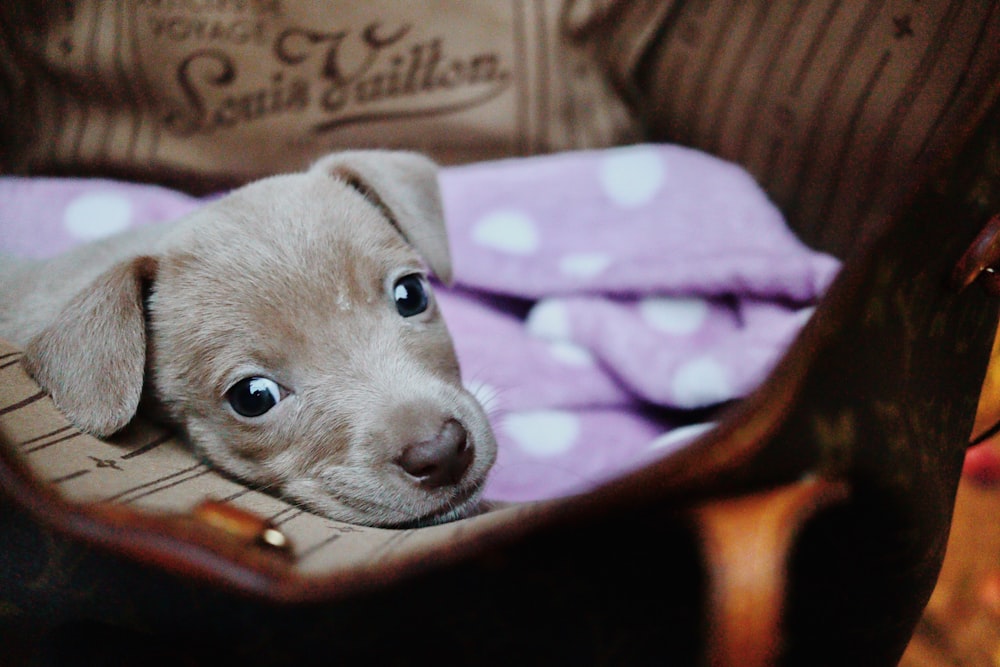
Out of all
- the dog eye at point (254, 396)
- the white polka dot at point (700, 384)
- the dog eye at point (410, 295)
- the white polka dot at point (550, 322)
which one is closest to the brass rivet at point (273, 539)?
the dog eye at point (254, 396)

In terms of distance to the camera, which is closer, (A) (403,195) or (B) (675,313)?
(A) (403,195)

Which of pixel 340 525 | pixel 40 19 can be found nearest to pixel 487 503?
pixel 340 525

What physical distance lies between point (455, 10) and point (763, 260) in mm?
1209

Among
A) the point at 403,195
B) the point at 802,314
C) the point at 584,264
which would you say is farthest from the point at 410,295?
Answer: the point at 802,314

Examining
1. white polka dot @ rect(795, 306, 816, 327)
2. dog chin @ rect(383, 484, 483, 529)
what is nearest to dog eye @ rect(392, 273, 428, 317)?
dog chin @ rect(383, 484, 483, 529)

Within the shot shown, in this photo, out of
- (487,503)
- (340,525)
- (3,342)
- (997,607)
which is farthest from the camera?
(997,607)

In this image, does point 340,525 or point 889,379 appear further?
point 340,525

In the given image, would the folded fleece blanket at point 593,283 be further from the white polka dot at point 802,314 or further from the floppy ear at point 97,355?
the floppy ear at point 97,355

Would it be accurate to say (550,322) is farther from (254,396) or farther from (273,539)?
(273,539)

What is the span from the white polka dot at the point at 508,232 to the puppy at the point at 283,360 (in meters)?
0.83

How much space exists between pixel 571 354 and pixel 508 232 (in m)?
0.49

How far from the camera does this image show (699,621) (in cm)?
98

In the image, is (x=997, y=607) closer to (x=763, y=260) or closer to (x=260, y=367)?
(x=763, y=260)

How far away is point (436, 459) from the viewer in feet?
4.52
